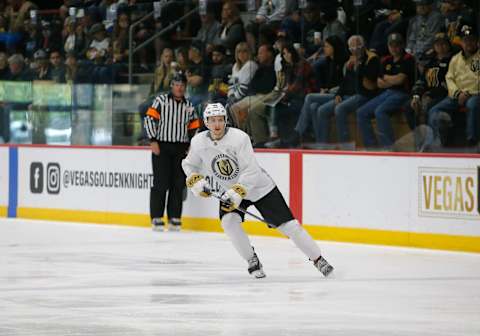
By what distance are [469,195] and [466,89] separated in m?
1.16

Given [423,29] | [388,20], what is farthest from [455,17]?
[388,20]

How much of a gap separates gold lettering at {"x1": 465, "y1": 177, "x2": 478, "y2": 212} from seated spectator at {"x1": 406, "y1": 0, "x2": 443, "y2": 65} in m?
1.53

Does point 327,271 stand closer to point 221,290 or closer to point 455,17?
point 221,290

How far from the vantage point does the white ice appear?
628 cm

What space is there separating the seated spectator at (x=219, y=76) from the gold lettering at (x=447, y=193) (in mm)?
3381

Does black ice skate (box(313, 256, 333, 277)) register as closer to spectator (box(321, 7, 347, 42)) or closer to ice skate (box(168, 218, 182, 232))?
spectator (box(321, 7, 347, 42))

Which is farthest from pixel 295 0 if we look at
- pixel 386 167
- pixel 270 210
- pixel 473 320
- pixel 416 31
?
pixel 473 320

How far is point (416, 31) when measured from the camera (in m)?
11.4

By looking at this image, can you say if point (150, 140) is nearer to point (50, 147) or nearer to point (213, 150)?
point (50, 147)

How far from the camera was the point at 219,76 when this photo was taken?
13.2 m

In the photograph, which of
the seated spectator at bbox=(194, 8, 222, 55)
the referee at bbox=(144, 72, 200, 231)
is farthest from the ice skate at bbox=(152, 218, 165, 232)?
the seated spectator at bbox=(194, 8, 222, 55)

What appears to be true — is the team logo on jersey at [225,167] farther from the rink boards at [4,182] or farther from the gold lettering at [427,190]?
the rink boards at [4,182]

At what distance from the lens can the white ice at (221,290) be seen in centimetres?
628

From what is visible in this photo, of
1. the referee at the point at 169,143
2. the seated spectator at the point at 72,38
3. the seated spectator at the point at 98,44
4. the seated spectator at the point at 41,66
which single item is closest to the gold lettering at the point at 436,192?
the referee at the point at 169,143
